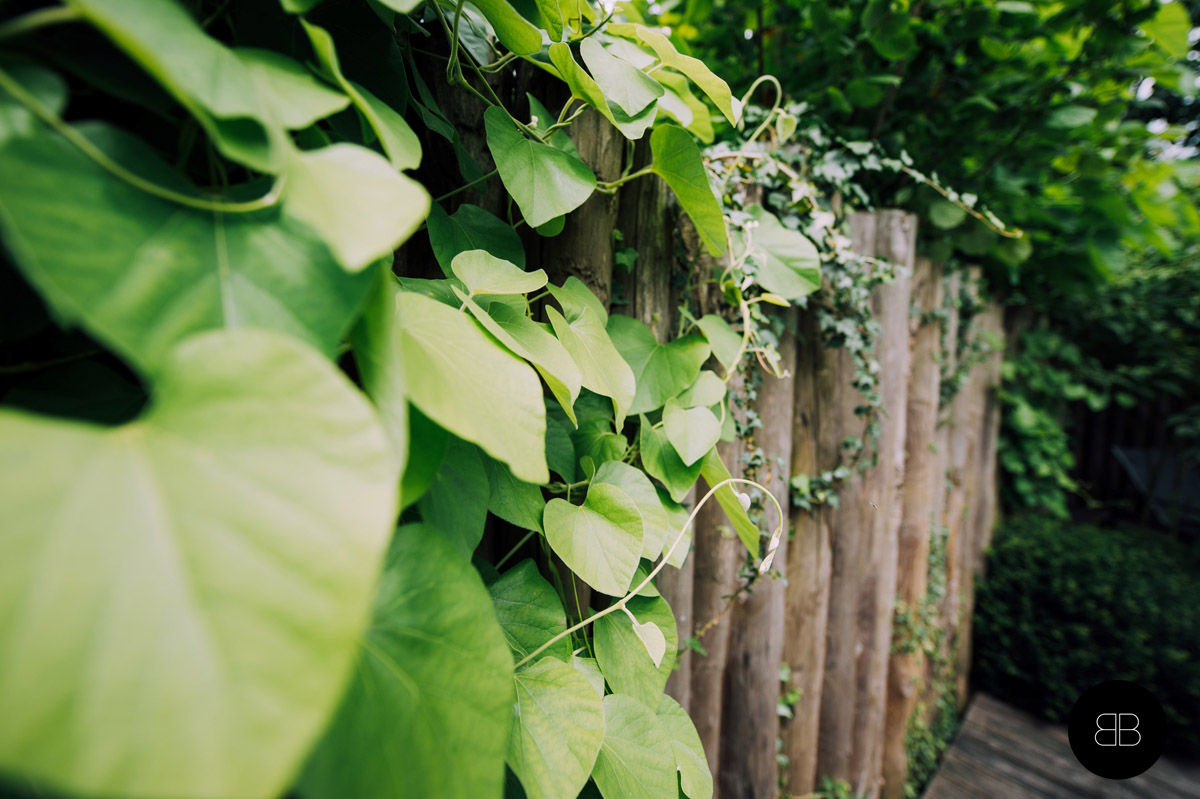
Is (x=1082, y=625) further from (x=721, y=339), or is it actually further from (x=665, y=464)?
(x=665, y=464)

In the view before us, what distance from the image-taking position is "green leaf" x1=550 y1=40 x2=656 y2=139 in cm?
66

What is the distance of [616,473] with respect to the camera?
783mm

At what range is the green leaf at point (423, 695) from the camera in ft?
1.10

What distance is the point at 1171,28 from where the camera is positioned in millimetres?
1749

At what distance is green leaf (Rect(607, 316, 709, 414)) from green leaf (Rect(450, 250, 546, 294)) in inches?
13.0

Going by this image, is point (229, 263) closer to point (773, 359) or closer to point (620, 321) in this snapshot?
point (620, 321)

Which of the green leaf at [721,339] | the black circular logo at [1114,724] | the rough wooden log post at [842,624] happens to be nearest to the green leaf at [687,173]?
the green leaf at [721,339]

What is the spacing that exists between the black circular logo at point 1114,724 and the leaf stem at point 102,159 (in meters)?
2.55

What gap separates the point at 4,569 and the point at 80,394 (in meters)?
0.28

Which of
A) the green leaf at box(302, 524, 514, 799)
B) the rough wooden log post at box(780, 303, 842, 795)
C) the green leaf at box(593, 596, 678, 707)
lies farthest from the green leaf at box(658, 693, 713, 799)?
the rough wooden log post at box(780, 303, 842, 795)

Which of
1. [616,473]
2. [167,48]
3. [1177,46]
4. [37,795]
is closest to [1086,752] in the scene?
[616,473]

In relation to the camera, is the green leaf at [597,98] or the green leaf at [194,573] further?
the green leaf at [597,98]

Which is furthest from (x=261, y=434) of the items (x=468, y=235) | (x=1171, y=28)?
(x=1171, y=28)

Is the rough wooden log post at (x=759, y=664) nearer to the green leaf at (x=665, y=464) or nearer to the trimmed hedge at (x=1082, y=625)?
the green leaf at (x=665, y=464)
